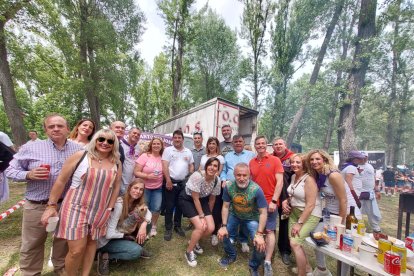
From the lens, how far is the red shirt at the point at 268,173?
324 centimetres

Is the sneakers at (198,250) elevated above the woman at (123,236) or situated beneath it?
situated beneath

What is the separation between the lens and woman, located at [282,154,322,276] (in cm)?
262

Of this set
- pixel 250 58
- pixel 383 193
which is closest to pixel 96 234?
pixel 383 193

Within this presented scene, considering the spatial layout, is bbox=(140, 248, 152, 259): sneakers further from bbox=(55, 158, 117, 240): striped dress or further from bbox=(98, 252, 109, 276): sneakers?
bbox=(55, 158, 117, 240): striped dress

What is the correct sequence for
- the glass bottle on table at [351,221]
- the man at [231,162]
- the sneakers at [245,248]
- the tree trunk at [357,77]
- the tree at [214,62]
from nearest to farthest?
the glass bottle on table at [351,221] → the sneakers at [245,248] → the man at [231,162] → the tree trunk at [357,77] → the tree at [214,62]

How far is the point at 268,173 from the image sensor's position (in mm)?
3256

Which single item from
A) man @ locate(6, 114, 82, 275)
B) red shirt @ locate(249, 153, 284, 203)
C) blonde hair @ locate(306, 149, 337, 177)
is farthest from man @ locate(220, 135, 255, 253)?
man @ locate(6, 114, 82, 275)

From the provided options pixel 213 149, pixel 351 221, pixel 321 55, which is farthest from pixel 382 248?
pixel 321 55

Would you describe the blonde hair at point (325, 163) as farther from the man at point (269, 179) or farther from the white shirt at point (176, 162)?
the white shirt at point (176, 162)

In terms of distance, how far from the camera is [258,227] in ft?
9.37

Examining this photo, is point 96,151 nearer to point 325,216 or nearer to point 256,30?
point 325,216

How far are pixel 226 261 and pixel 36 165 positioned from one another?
2.96 metres

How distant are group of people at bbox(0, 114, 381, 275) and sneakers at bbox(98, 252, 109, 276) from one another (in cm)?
1

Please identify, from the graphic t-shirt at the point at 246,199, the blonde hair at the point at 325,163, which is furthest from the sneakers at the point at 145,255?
the blonde hair at the point at 325,163
